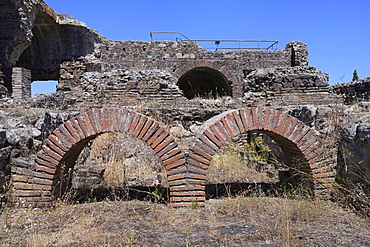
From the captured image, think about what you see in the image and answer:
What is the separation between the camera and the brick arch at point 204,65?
50.0 feet

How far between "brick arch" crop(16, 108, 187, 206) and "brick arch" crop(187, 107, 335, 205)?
0.81ft

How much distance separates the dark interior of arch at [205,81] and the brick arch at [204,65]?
0.93 feet

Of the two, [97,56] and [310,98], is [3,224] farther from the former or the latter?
[97,56]

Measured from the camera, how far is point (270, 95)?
27.8 ft

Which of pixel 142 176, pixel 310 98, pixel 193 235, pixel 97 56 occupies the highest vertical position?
pixel 97 56

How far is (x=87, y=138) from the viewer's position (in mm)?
4414

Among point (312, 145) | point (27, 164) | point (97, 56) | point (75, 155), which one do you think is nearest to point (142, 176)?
point (75, 155)

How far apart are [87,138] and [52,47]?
52.2 feet

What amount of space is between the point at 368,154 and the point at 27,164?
15.1ft

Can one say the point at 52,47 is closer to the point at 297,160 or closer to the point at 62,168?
the point at 62,168

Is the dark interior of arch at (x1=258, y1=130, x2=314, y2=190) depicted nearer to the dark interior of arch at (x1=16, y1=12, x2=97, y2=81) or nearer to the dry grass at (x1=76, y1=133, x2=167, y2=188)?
the dry grass at (x1=76, y1=133, x2=167, y2=188)

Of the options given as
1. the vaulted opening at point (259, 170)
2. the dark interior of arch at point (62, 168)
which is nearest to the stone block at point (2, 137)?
the dark interior of arch at point (62, 168)

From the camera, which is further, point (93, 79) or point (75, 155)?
point (93, 79)

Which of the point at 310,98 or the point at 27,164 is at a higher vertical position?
the point at 310,98
